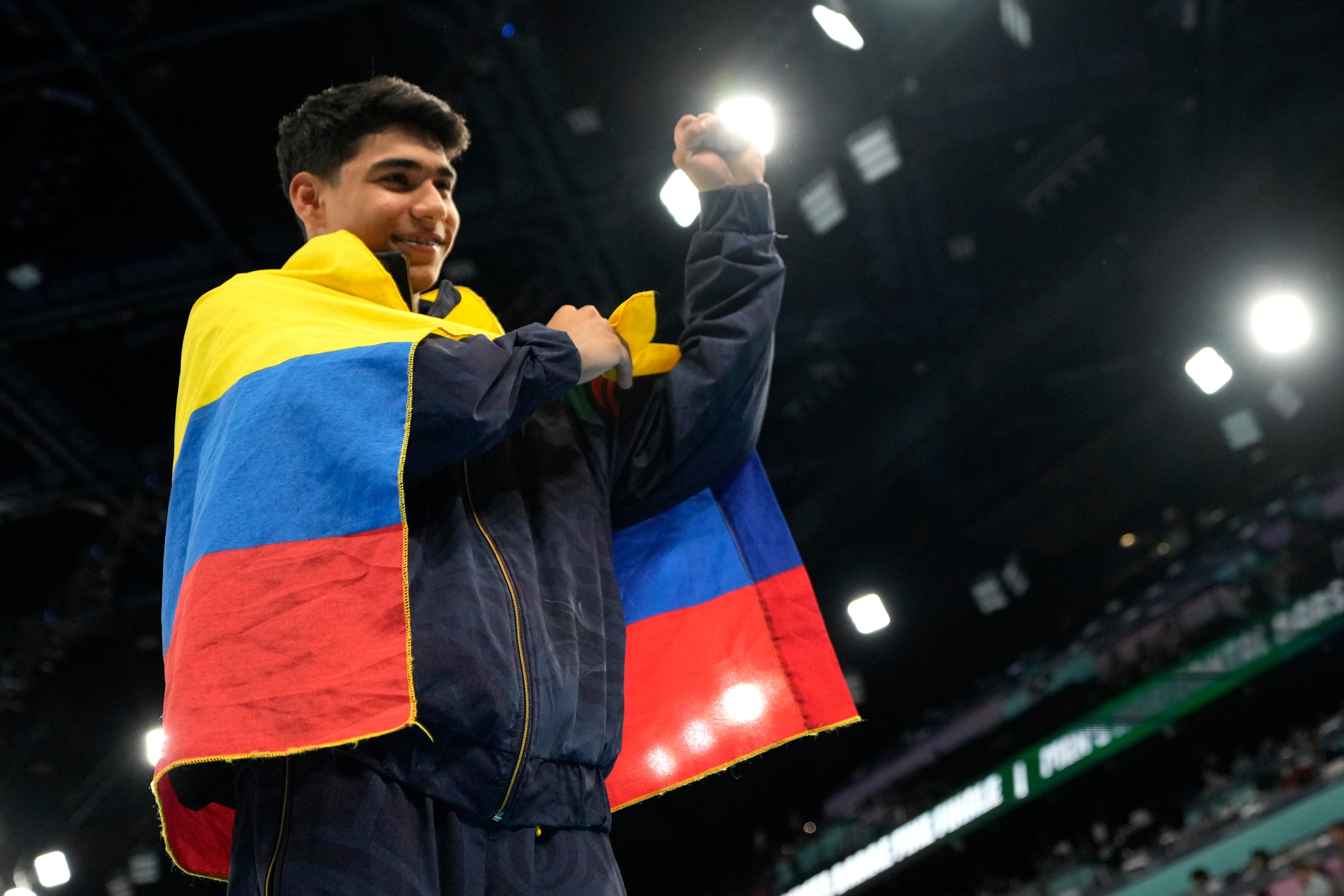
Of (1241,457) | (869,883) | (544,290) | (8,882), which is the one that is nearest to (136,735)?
(8,882)

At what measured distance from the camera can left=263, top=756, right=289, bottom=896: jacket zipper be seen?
1055 mm

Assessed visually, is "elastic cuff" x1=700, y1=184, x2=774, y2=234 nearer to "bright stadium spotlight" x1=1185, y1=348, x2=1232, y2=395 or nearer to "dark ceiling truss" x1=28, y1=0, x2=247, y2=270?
"dark ceiling truss" x1=28, y1=0, x2=247, y2=270

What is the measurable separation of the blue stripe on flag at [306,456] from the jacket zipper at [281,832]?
23 centimetres

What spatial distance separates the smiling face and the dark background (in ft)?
13.0

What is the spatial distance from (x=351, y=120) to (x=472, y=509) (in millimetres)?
704

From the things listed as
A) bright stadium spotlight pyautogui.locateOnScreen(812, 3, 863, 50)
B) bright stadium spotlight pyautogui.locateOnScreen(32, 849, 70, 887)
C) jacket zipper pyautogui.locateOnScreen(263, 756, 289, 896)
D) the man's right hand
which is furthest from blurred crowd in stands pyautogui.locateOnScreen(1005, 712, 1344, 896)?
bright stadium spotlight pyautogui.locateOnScreen(32, 849, 70, 887)

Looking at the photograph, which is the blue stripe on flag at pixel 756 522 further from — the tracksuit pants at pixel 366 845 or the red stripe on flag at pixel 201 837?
the red stripe on flag at pixel 201 837

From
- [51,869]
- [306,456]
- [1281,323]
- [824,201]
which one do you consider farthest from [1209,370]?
[51,869]

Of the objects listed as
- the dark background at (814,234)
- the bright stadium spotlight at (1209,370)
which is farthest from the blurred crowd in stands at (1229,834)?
the bright stadium spotlight at (1209,370)

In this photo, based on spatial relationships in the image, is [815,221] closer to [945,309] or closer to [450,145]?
[945,309]

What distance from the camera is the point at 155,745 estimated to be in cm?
580

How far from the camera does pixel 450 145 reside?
1.77 metres

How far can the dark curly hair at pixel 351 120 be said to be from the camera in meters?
1.68

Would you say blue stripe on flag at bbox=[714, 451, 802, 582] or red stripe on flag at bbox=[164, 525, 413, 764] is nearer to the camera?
red stripe on flag at bbox=[164, 525, 413, 764]
